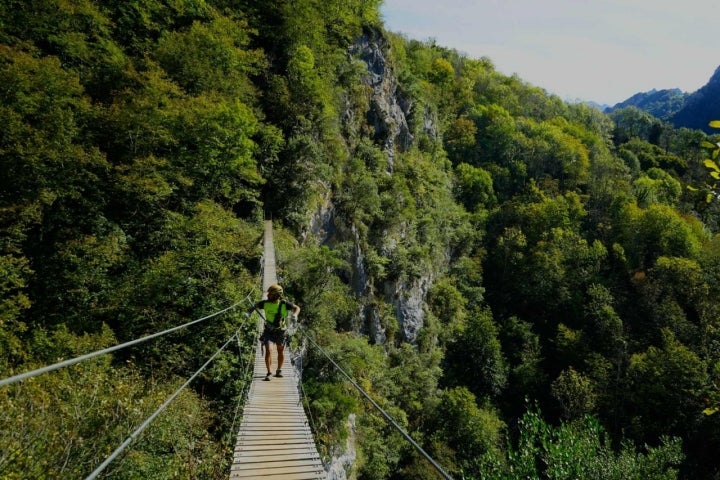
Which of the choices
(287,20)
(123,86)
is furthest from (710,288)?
(123,86)

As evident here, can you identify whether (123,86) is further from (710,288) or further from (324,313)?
(710,288)

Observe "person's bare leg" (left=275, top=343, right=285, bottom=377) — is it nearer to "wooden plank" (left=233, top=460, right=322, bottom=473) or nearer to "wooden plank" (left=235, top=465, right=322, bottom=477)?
"wooden plank" (left=233, top=460, right=322, bottom=473)

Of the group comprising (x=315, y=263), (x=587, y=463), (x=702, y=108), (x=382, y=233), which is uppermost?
(x=702, y=108)

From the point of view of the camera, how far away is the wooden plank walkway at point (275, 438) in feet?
16.1

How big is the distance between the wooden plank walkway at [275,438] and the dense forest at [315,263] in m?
2.49

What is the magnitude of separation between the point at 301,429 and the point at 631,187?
6653cm

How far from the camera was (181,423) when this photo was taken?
877 cm

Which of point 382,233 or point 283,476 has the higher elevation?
point 382,233

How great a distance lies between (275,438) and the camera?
574 cm

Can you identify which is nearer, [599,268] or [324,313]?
[324,313]

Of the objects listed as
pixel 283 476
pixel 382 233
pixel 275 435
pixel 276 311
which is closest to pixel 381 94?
pixel 382 233

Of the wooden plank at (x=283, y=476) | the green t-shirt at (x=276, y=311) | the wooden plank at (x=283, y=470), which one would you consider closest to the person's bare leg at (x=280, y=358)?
the green t-shirt at (x=276, y=311)

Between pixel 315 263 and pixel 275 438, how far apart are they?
419 inches

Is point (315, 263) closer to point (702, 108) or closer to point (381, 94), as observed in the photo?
point (381, 94)
